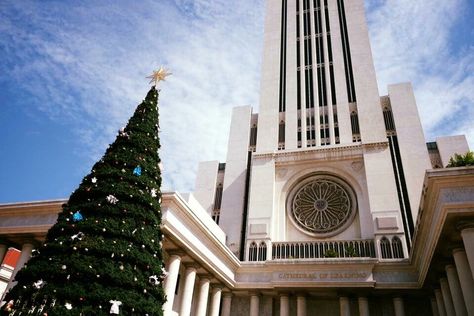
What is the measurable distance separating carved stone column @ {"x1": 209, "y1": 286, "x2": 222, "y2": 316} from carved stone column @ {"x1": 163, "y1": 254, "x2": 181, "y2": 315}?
5572 mm

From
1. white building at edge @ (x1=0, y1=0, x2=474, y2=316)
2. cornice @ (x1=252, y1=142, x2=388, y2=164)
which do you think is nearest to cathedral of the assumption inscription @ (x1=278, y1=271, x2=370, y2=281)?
white building at edge @ (x1=0, y1=0, x2=474, y2=316)

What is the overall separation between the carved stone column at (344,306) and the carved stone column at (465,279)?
28.6 feet

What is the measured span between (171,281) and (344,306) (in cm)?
1132

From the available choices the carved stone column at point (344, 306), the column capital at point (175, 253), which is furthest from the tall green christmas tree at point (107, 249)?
the carved stone column at point (344, 306)

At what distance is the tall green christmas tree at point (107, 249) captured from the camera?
7.81 m

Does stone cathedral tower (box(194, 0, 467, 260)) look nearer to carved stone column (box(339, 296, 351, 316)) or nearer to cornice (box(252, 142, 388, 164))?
cornice (box(252, 142, 388, 164))

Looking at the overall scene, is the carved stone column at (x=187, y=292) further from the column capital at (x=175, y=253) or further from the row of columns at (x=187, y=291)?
the column capital at (x=175, y=253)

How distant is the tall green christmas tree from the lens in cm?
781

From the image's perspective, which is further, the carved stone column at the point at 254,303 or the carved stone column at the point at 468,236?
the carved stone column at the point at 254,303

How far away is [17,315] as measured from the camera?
7715 mm

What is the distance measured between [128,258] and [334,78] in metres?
26.6

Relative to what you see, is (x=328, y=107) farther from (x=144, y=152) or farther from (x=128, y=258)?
(x=128, y=258)

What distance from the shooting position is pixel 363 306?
66.2 ft

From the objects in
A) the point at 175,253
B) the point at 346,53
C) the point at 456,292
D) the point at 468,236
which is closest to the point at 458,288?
the point at 456,292
